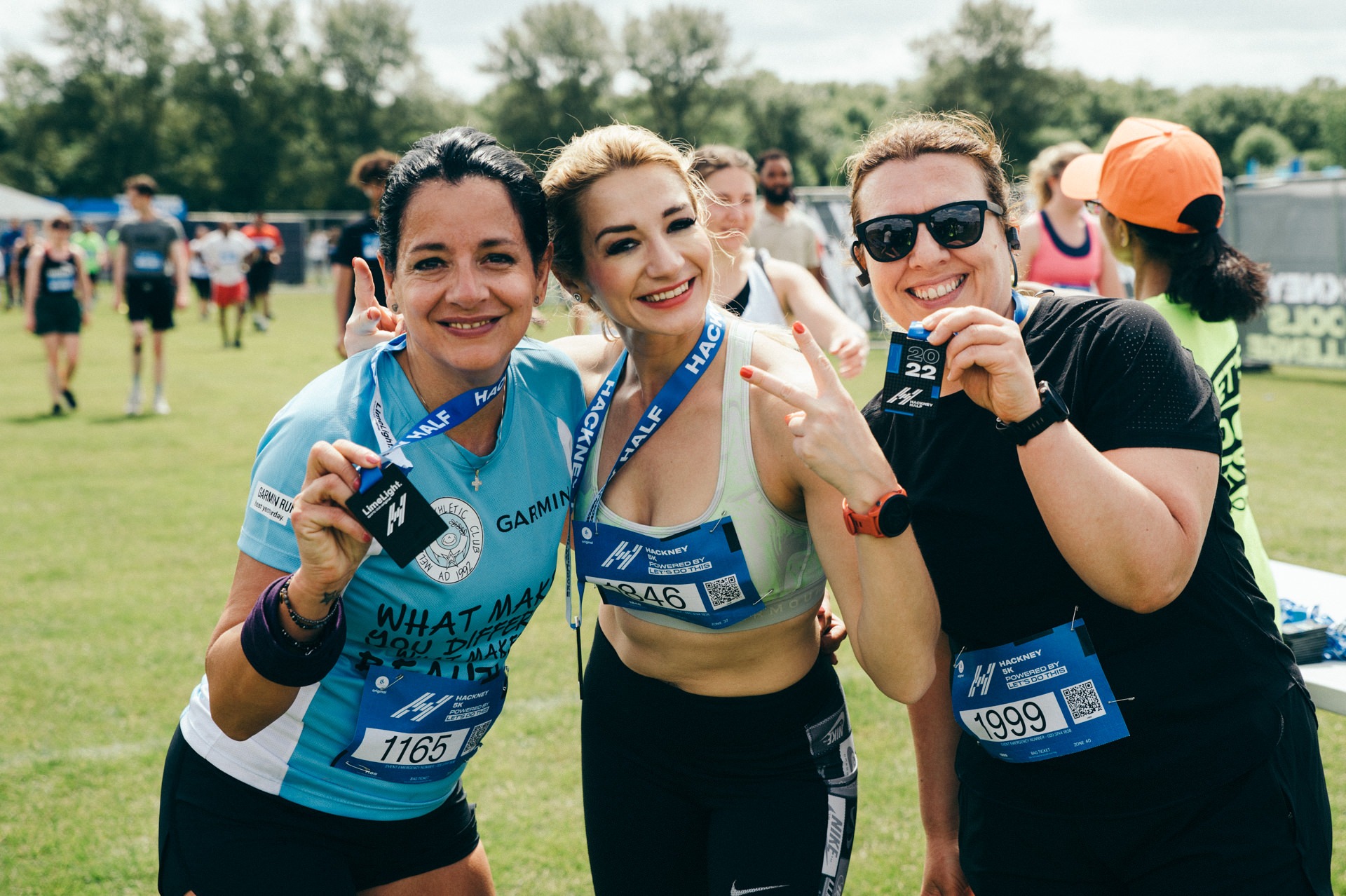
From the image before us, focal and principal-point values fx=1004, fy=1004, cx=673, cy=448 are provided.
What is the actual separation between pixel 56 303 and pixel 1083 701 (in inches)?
553

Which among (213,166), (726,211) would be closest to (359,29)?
(213,166)

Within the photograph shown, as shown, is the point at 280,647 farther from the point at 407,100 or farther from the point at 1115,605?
the point at 407,100

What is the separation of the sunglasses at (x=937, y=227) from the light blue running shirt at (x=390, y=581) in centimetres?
92

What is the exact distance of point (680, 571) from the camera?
226 centimetres

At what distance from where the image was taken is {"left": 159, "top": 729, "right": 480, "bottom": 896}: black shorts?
2.08 meters

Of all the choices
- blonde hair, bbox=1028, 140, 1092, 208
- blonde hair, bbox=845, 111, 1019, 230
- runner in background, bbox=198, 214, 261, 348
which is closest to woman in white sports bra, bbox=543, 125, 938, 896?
blonde hair, bbox=845, 111, 1019, 230

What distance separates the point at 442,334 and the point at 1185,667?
1.64 meters

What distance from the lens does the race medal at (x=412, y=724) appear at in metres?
2.14

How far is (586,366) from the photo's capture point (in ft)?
9.22

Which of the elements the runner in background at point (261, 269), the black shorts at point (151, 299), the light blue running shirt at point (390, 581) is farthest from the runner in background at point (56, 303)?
the light blue running shirt at point (390, 581)

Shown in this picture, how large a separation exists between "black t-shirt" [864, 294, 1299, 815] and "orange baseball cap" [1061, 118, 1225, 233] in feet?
2.68

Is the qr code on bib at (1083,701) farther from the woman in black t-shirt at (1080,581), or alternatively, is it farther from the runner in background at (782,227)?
the runner in background at (782,227)

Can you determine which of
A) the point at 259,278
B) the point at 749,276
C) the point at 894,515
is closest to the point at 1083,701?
the point at 894,515

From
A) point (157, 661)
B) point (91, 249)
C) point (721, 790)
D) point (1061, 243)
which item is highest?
point (91, 249)
